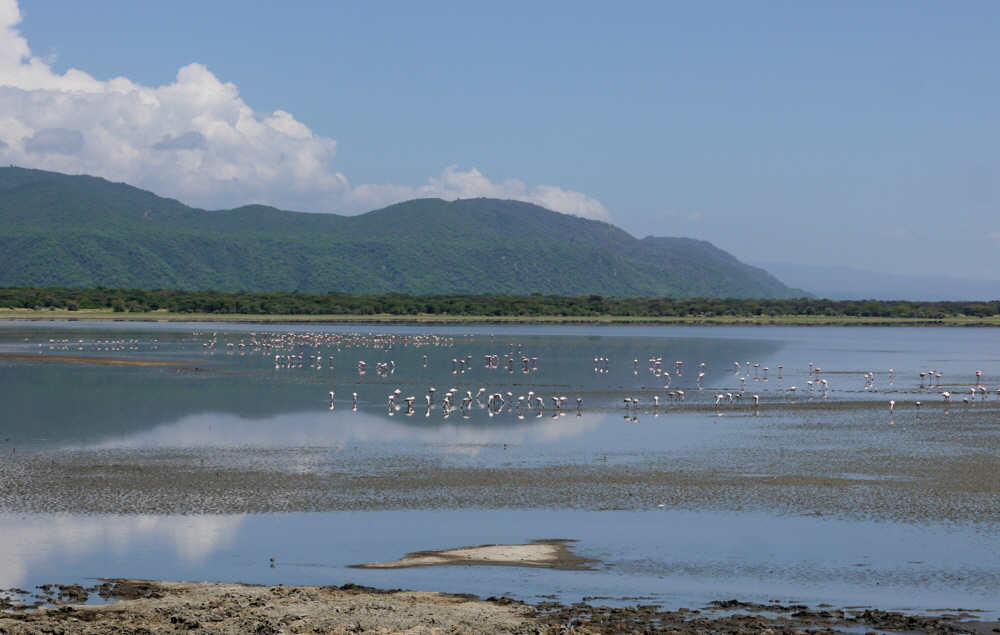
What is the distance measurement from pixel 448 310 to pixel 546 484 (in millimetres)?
122267

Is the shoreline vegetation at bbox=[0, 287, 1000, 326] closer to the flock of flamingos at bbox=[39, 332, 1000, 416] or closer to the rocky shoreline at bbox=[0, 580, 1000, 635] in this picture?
the flock of flamingos at bbox=[39, 332, 1000, 416]

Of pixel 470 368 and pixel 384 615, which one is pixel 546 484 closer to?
pixel 384 615

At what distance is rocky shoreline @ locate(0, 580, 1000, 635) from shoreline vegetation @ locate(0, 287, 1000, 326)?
A: 109646mm

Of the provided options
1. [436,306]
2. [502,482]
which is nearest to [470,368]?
[502,482]

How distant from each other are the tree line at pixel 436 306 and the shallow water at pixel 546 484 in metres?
89.1

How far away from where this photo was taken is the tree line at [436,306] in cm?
13525

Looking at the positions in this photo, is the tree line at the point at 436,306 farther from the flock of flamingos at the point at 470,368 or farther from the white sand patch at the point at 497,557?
the white sand patch at the point at 497,557

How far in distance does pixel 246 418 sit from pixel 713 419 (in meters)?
15.5

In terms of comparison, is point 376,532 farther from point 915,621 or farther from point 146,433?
point 146,433

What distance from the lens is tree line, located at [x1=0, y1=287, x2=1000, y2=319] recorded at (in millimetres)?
135250

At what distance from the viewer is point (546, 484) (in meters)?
21.7

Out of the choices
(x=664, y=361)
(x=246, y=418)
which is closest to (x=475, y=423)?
(x=246, y=418)

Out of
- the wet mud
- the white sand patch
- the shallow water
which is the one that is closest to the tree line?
the shallow water

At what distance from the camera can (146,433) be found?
28422 mm
